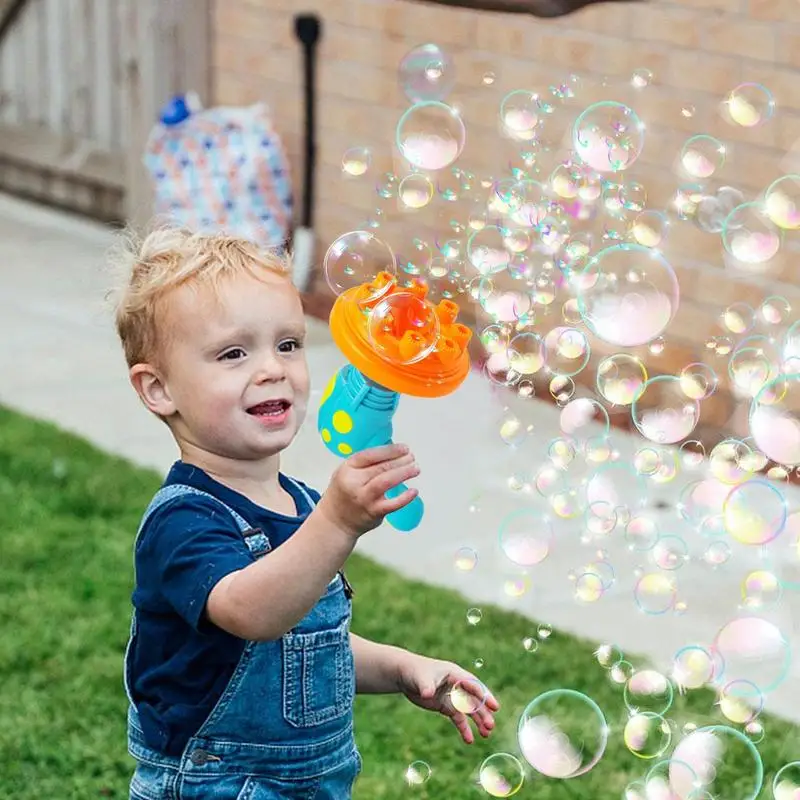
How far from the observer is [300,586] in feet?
6.31

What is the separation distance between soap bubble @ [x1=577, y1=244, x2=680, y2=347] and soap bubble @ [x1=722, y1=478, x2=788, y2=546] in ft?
0.98

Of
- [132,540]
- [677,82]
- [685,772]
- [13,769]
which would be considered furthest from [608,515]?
[677,82]

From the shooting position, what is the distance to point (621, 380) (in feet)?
9.37

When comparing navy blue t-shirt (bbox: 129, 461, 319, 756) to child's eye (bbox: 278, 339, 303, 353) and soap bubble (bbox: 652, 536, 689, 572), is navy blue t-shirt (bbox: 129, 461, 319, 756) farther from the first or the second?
soap bubble (bbox: 652, 536, 689, 572)

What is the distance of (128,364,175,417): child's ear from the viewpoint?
2.16m

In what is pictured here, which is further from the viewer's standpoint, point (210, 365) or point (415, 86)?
point (415, 86)

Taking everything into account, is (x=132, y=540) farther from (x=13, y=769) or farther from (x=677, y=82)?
(x=677, y=82)

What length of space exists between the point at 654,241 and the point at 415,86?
0.63 meters

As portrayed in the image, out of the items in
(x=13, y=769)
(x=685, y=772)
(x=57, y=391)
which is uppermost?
(x=685, y=772)

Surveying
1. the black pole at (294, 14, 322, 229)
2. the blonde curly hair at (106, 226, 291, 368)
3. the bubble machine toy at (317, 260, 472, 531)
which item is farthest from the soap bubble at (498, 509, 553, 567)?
the black pole at (294, 14, 322, 229)

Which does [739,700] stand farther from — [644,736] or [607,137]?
[607,137]

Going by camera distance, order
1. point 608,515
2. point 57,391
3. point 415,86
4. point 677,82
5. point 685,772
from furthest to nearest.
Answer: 1. point 57,391
2. point 677,82
3. point 415,86
4. point 608,515
5. point 685,772

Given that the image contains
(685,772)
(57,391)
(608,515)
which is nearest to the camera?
(685,772)

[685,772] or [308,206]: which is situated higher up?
[685,772]
